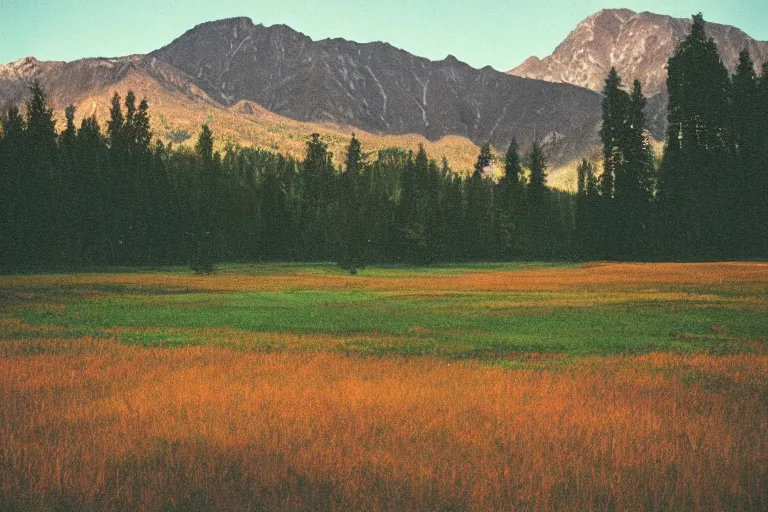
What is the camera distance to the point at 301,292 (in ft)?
158

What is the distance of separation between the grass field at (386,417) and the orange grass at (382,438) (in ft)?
0.13

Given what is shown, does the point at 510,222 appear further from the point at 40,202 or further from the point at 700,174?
the point at 40,202

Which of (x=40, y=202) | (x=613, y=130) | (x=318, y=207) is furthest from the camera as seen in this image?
(x=318, y=207)

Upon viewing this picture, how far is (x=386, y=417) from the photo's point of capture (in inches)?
398

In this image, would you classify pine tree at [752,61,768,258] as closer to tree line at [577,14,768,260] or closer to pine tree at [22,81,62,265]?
tree line at [577,14,768,260]

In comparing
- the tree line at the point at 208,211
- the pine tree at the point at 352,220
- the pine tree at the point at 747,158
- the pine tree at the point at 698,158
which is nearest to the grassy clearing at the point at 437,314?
the pine tree at the point at 747,158

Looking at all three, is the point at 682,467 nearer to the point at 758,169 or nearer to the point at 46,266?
the point at 758,169

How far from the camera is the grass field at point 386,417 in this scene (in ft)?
22.4

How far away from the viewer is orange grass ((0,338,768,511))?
6727 millimetres

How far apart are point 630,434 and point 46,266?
92.3 meters

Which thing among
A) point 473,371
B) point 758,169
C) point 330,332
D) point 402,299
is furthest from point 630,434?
point 758,169

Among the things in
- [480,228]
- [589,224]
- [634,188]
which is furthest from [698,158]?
[480,228]

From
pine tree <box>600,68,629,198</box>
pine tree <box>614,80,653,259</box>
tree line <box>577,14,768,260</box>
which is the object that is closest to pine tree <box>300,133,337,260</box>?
pine tree <box>600,68,629,198</box>

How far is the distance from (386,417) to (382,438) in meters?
1.19
